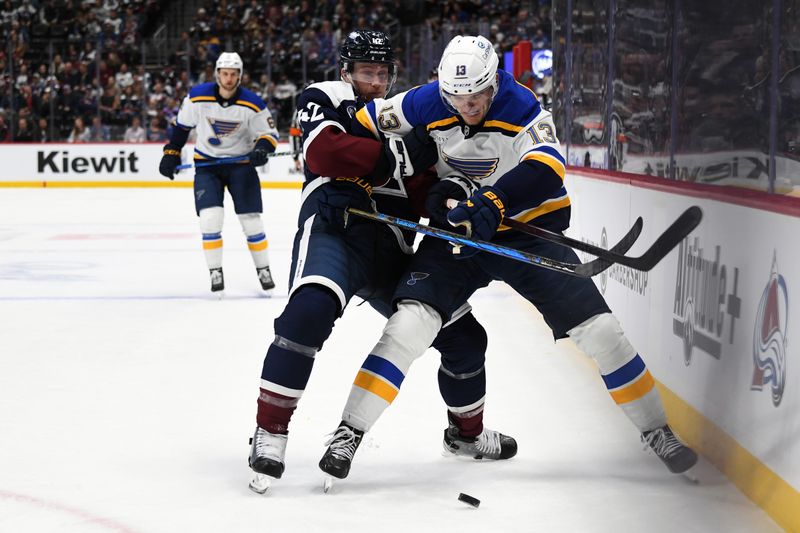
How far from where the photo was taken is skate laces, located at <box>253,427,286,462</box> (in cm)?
236

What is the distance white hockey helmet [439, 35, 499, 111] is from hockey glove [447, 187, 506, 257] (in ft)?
0.78

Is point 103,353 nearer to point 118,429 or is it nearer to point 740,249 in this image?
point 118,429

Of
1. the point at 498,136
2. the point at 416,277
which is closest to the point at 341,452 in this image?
the point at 416,277

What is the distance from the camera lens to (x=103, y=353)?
13.3 ft

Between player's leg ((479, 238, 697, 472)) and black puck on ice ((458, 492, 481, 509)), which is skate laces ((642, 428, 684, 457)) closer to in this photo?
player's leg ((479, 238, 697, 472))

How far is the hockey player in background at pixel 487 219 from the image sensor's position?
2365mm

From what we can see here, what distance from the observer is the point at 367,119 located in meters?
2.55

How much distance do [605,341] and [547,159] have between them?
17.8 inches

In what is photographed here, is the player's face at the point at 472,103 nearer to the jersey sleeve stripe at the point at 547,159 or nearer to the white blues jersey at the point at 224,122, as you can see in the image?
the jersey sleeve stripe at the point at 547,159

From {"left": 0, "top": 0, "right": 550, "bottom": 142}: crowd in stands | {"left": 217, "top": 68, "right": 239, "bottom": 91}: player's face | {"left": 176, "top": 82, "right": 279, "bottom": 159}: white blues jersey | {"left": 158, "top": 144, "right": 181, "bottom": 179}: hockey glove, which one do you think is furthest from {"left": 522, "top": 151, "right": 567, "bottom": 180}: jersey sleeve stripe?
{"left": 0, "top": 0, "right": 550, "bottom": 142}: crowd in stands

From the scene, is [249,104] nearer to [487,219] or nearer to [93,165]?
[487,219]

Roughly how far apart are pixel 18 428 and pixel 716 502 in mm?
1890

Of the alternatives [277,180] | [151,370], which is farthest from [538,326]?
[277,180]

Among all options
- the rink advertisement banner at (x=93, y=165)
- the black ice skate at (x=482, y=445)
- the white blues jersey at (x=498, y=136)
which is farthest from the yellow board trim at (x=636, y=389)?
the rink advertisement banner at (x=93, y=165)
